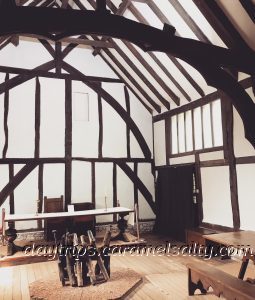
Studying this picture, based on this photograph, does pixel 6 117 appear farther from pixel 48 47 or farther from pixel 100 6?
pixel 100 6

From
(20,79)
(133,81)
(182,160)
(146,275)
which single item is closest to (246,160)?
(182,160)

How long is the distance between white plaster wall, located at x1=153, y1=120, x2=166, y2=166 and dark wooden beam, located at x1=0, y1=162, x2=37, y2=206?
3.61 metres

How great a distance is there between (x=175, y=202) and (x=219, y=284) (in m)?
4.74

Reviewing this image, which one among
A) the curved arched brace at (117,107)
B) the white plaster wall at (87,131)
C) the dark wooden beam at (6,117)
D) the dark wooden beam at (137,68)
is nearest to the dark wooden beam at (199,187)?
the dark wooden beam at (137,68)

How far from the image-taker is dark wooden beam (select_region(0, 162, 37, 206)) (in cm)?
802

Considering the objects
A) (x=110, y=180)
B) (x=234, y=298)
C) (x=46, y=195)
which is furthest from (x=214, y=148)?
(x=46, y=195)

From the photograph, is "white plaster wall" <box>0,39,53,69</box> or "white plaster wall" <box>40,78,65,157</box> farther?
"white plaster wall" <box>40,78,65,157</box>

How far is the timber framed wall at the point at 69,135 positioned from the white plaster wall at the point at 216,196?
2.48 meters

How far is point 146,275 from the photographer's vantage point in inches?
213

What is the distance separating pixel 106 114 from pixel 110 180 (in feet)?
6.50

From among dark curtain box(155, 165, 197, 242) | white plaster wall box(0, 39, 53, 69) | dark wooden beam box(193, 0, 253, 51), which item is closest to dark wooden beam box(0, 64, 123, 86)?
white plaster wall box(0, 39, 53, 69)

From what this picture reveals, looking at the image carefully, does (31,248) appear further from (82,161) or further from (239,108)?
(239,108)

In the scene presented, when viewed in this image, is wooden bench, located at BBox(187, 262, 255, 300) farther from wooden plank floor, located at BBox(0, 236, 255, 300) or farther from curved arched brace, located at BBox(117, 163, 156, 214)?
curved arched brace, located at BBox(117, 163, 156, 214)

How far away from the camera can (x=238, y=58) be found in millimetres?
4523
